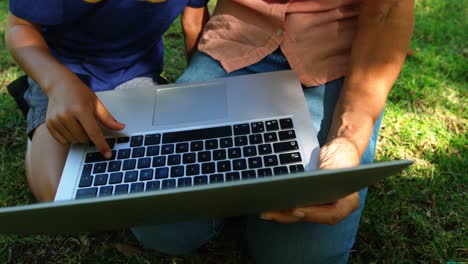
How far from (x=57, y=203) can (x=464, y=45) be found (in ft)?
7.97

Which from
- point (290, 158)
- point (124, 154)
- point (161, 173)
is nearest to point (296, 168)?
point (290, 158)

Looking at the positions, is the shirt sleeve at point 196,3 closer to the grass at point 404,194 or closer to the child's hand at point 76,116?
the child's hand at point 76,116

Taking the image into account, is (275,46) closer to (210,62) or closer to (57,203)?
(210,62)

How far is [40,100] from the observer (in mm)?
1381

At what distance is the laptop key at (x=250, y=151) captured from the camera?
3.35 feet

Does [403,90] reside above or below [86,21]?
below

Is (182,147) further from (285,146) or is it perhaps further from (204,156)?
(285,146)

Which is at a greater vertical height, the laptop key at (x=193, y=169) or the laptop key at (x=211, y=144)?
the laptop key at (x=211, y=144)

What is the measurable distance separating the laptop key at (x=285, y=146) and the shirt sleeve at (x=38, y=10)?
2.49 ft

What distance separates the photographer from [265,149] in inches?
40.2

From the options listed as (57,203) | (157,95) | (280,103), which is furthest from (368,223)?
(57,203)

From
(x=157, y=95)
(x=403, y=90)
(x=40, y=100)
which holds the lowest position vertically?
(x=403, y=90)

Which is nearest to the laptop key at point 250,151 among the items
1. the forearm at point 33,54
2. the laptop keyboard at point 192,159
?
the laptop keyboard at point 192,159

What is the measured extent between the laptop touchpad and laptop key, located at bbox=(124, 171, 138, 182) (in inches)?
6.8
